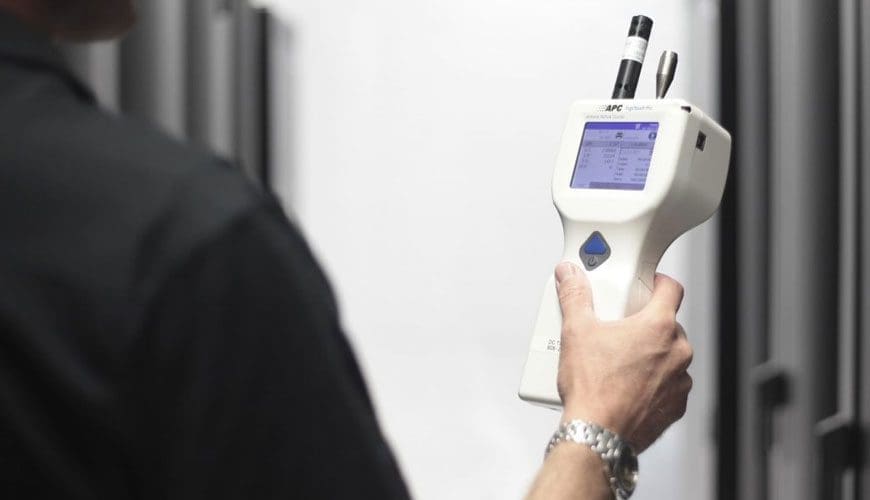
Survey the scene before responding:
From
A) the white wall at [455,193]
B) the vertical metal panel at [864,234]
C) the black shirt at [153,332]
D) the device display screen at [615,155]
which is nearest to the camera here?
the black shirt at [153,332]

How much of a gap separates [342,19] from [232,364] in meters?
0.94

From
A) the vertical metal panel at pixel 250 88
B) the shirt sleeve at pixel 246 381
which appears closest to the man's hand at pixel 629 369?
the shirt sleeve at pixel 246 381

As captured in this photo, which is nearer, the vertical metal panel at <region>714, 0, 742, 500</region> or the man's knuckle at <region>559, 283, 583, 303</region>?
the man's knuckle at <region>559, 283, 583, 303</region>

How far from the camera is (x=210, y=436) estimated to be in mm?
346

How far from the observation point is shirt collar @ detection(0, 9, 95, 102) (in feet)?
1.26

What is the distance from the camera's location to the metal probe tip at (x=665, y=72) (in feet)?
2.33

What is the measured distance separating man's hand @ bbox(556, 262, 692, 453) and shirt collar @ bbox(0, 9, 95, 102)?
0.35m

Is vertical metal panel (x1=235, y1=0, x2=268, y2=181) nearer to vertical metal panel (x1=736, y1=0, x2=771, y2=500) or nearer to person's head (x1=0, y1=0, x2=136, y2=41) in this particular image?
vertical metal panel (x1=736, y1=0, x2=771, y2=500)

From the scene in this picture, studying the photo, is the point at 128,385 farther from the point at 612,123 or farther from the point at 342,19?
the point at 342,19

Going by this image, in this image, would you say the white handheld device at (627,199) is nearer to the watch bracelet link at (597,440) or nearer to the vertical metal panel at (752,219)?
the watch bracelet link at (597,440)

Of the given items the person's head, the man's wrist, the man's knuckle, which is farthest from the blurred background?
the person's head

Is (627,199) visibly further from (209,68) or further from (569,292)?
(209,68)

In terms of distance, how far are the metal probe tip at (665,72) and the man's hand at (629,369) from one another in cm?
15

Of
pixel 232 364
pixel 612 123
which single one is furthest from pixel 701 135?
pixel 232 364
